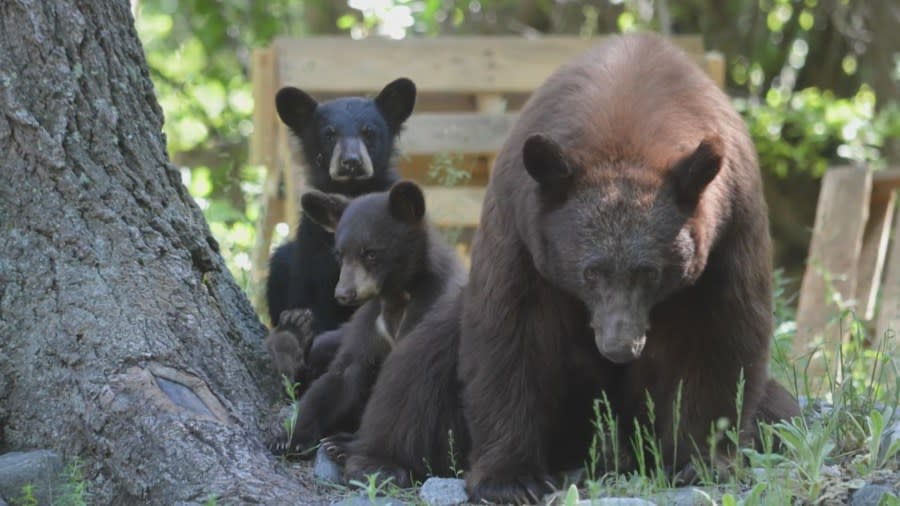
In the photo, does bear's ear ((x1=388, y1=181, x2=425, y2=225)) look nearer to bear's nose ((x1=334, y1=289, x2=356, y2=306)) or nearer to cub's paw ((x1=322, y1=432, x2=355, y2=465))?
bear's nose ((x1=334, y1=289, x2=356, y2=306))

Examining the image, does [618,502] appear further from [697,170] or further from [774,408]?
[774,408]

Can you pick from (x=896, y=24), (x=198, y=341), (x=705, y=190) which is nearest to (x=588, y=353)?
(x=705, y=190)

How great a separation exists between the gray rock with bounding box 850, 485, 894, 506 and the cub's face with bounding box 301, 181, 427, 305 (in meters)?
2.27

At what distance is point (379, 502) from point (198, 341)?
1102 millimetres

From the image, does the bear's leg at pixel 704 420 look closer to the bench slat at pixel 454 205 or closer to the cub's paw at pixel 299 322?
the cub's paw at pixel 299 322

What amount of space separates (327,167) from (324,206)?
4.44ft

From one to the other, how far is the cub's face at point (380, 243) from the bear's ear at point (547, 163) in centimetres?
137

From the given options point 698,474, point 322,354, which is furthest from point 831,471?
point 322,354

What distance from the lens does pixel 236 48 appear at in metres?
17.0

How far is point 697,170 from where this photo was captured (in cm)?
446

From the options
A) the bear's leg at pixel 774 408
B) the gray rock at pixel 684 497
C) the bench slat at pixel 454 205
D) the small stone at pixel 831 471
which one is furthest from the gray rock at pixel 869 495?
the bench slat at pixel 454 205

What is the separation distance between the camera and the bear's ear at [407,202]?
5.89 meters

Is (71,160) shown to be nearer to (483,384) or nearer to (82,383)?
(82,383)

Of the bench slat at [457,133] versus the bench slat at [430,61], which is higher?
the bench slat at [430,61]
